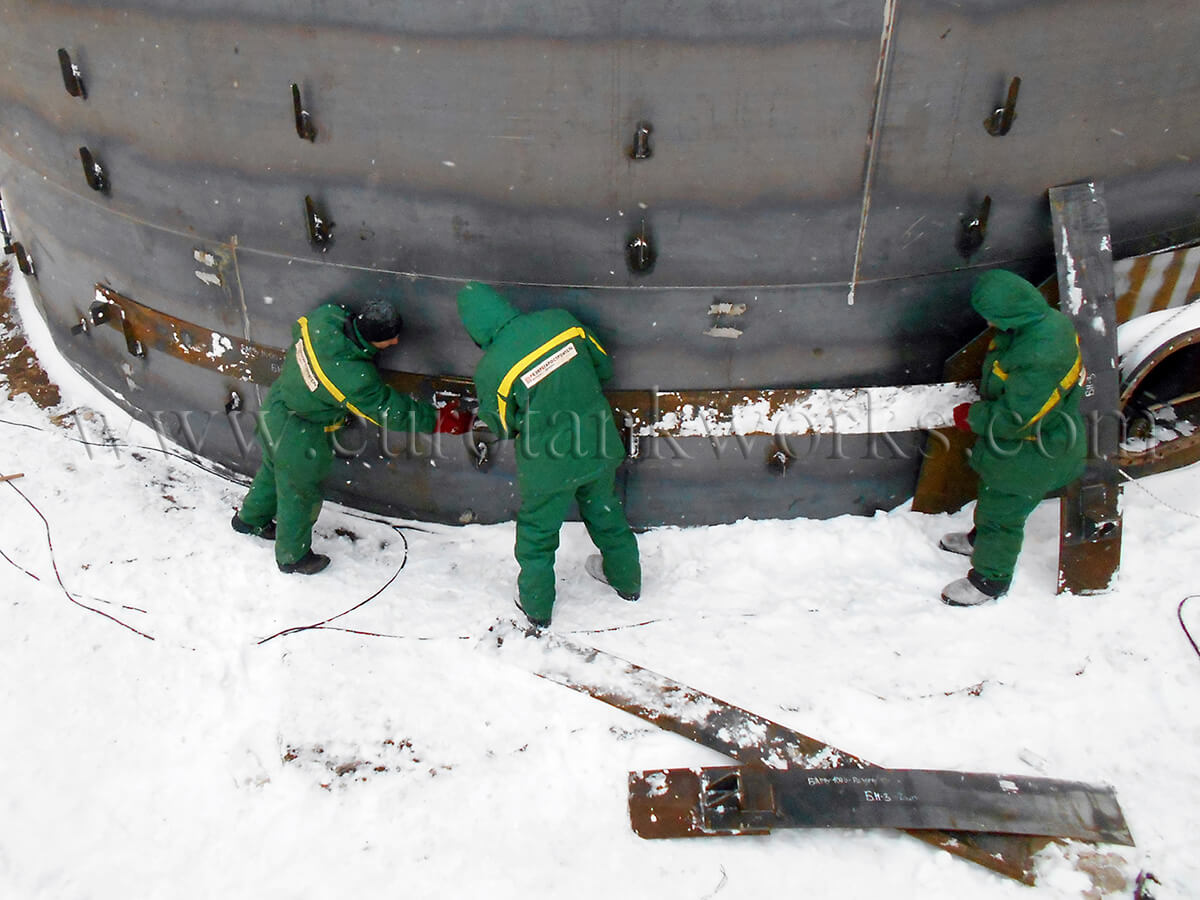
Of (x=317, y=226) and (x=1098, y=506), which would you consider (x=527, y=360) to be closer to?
(x=317, y=226)

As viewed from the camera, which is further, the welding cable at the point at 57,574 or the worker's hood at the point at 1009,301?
the welding cable at the point at 57,574

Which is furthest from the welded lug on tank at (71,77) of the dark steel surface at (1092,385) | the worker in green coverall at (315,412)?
the dark steel surface at (1092,385)

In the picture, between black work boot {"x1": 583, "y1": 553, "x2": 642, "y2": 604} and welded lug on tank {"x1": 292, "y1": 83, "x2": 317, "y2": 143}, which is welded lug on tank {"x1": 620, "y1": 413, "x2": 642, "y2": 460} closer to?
black work boot {"x1": 583, "y1": 553, "x2": 642, "y2": 604}

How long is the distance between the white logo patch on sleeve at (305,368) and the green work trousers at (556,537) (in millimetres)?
1009

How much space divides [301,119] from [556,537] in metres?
1.95

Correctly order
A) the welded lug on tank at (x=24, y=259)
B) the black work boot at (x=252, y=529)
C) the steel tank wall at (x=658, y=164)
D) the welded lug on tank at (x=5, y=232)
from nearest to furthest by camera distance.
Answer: the steel tank wall at (x=658, y=164) < the black work boot at (x=252, y=529) < the welded lug on tank at (x=24, y=259) < the welded lug on tank at (x=5, y=232)

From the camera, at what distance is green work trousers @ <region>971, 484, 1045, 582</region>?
374 cm

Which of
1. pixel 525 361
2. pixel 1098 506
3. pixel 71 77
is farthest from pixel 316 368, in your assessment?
pixel 1098 506

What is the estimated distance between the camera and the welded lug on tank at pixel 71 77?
3916mm

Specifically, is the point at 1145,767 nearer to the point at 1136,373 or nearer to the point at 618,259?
the point at 1136,373

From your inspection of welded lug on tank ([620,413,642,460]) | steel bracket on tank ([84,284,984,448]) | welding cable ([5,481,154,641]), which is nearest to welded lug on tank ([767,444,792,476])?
steel bracket on tank ([84,284,984,448])

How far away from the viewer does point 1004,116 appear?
11.0 feet

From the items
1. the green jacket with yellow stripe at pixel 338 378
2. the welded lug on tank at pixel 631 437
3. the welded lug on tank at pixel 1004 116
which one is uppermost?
the welded lug on tank at pixel 1004 116

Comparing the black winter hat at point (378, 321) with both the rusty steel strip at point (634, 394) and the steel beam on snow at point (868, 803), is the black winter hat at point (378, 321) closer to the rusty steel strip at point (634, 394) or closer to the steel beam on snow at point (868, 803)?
the rusty steel strip at point (634, 394)
